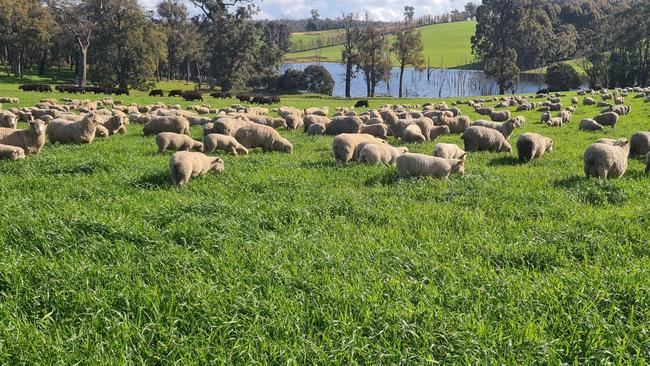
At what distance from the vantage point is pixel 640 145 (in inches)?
487

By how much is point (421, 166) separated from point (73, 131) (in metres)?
11.3

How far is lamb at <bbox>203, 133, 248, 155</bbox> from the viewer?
41.1 ft

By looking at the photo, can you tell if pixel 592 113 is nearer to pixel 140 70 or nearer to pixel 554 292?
pixel 554 292

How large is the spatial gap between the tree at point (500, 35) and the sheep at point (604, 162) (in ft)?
213

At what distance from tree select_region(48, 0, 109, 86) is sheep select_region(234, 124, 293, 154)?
5147cm

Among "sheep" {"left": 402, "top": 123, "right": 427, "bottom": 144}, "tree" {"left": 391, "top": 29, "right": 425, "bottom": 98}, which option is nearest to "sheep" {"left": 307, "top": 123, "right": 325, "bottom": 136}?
"sheep" {"left": 402, "top": 123, "right": 427, "bottom": 144}

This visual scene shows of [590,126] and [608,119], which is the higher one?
[608,119]

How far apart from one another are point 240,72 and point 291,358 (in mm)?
67359

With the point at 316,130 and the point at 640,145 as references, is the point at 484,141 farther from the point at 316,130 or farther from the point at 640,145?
the point at 316,130

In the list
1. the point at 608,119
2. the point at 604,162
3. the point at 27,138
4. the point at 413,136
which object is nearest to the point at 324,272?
the point at 604,162

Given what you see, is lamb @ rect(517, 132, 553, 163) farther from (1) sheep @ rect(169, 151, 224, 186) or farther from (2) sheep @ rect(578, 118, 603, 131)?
(2) sheep @ rect(578, 118, 603, 131)

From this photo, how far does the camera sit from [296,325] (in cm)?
409

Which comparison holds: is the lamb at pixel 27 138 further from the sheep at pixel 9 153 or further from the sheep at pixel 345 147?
the sheep at pixel 345 147

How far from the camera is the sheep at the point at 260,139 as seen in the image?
13820 mm
